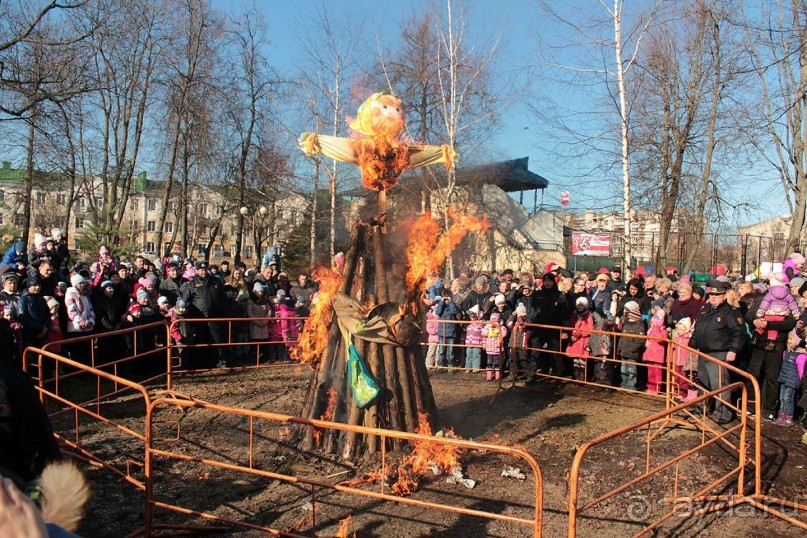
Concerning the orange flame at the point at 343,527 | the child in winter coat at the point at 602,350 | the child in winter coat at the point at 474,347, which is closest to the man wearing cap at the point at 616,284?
the child in winter coat at the point at 602,350

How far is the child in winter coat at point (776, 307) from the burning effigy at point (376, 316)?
556 cm

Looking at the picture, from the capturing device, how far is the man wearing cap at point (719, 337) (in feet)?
28.8

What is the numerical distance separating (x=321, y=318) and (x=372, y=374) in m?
1.10

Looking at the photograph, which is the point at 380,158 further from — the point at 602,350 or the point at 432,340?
the point at 602,350

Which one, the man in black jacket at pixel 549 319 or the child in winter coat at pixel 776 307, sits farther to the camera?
the man in black jacket at pixel 549 319

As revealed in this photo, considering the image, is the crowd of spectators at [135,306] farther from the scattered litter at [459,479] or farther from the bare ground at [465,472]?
the scattered litter at [459,479]

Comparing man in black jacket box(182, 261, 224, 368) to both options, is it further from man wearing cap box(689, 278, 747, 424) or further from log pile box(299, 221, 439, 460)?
man wearing cap box(689, 278, 747, 424)

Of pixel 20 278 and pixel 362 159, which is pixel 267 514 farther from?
pixel 20 278

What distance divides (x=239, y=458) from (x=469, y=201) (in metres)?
24.3

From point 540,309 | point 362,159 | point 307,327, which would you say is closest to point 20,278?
point 307,327

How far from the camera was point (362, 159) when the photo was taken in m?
7.17

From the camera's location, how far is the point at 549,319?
474 inches

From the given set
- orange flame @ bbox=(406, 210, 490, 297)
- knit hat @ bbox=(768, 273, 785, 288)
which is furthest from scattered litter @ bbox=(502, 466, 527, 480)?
knit hat @ bbox=(768, 273, 785, 288)

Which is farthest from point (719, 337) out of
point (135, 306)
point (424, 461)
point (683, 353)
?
point (135, 306)
